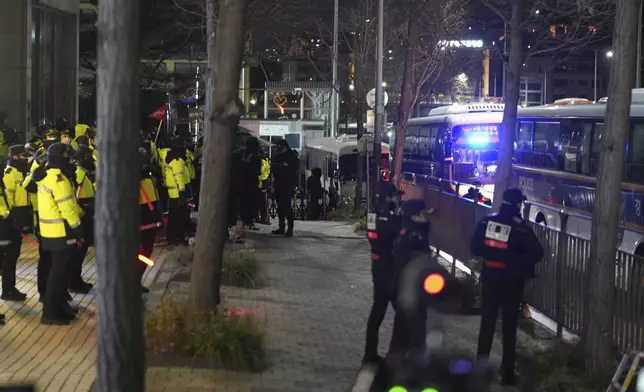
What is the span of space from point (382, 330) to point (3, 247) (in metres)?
4.65

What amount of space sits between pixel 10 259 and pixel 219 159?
10.9ft

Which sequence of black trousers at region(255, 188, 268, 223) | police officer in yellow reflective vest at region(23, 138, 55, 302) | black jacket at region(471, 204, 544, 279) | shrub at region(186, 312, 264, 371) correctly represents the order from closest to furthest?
shrub at region(186, 312, 264, 371) < black jacket at region(471, 204, 544, 279) < police officer in yellow reflective vest at region(23, 138, 55, 302) < black trousers at region(255, 188, 268, 223)

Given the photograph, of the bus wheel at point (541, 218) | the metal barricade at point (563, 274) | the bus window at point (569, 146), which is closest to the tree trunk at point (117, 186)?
the metal barricade at point (563, 274)

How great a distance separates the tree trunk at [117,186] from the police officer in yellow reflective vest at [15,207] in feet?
20.2

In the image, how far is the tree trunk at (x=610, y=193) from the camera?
7852mm

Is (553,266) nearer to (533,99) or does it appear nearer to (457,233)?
(457,233)

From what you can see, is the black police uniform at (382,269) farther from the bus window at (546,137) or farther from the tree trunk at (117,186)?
the bus window at (546,137)

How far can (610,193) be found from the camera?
7941 millimetres

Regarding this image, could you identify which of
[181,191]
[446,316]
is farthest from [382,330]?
[181,191]

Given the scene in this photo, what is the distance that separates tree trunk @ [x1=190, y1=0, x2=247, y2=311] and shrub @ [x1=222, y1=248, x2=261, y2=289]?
3.46 m

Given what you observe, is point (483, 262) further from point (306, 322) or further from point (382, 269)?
point (306, 322)

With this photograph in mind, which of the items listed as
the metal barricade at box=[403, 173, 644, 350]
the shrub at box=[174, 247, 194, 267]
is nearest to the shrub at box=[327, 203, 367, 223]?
the metal barricade at box=[403, 173, 644, 350]

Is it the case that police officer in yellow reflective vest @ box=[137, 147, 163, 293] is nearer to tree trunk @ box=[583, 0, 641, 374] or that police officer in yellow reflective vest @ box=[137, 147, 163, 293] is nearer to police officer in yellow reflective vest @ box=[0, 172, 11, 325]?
police officer in yellow reflective vest @ box=[0, 172, 11, 325]

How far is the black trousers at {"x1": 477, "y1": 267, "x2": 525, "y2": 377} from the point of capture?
27.4 ft
